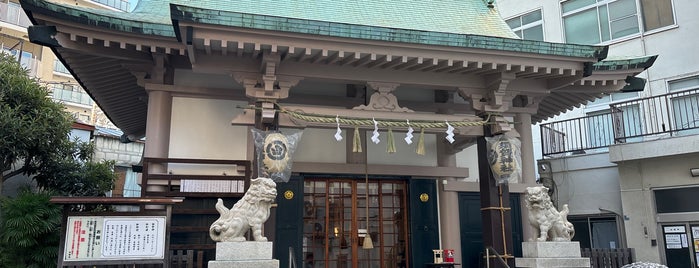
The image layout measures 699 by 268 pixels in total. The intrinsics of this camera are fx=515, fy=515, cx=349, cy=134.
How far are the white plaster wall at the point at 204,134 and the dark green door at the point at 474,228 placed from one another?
4.48 metres

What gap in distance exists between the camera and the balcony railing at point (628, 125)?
13.1 meters

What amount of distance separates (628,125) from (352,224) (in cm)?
918

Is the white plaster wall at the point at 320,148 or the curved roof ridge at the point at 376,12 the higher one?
the curved roof ridge at the point at 376,12

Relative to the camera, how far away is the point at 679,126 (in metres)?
13.3

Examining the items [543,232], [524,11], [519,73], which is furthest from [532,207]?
[524,11]

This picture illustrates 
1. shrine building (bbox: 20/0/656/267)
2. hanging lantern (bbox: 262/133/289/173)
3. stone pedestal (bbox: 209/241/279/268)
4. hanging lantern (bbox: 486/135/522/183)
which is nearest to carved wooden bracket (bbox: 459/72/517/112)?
shrine building (bbox: 20/0/656/267)

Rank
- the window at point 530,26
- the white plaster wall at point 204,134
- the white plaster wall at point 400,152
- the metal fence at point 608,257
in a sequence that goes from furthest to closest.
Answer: the window at point 530,26
the metal fence at point 608,257
the white plaster wall at point 400,152
the white plaster wall at point 204,134

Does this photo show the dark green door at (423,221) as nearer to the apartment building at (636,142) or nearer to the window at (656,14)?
the apartment building at (636,142)

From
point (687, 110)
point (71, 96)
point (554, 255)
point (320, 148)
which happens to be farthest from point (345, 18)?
point (71, 96)

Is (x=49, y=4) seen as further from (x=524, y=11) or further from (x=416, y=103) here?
(x=524, y=11)

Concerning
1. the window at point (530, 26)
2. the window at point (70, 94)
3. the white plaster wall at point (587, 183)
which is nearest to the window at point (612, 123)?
the white plaster wall at point (587, 183)

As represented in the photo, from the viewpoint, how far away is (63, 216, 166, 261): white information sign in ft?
20.3

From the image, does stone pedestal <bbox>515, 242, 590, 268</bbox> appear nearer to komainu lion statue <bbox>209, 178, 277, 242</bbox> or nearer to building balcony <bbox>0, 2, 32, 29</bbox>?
komainu lion statue <bbox>209, 178, 277, 242</bbox>

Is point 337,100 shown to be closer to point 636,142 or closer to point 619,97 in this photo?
point 636,142
